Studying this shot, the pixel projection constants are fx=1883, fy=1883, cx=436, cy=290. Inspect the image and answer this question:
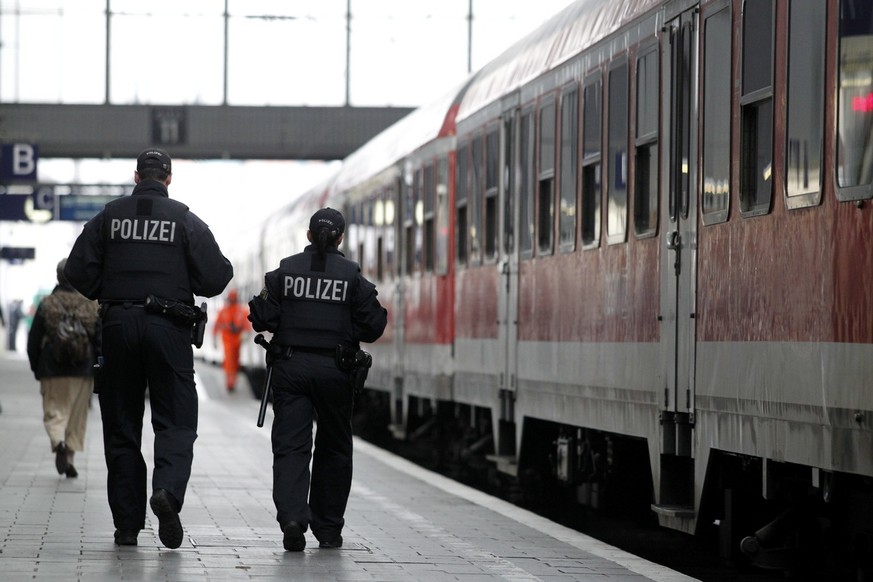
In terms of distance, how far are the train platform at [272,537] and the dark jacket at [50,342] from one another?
800mm

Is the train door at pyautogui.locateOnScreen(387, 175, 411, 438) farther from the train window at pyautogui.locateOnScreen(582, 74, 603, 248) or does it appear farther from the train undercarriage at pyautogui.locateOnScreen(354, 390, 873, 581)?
the train window at pyautogui.locateOnScreen(582, 74, 603, 248)

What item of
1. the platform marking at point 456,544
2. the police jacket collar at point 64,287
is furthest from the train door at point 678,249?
the police jacket collar at point 64,287

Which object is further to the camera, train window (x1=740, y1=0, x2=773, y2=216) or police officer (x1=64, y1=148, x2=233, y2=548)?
police officer (x1=64, y1=148, x2=233, y2=548)

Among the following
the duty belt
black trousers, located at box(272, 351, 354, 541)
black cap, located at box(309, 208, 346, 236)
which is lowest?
black trousers, located at box(272, 351, 354, 541)

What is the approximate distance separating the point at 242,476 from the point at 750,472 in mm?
6192

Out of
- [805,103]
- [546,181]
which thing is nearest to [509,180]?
[546,181]

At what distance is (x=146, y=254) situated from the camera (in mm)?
9430

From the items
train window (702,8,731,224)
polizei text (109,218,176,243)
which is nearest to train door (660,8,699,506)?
train window (702,8,731,224)

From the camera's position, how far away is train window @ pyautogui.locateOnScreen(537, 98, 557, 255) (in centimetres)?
1309

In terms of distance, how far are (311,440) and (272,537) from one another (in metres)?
0.81

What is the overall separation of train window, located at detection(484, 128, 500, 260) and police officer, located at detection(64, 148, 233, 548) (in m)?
5.81

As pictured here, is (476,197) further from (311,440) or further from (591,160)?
(311,440)

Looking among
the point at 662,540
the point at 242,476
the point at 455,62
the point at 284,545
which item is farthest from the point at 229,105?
the point at 284,545

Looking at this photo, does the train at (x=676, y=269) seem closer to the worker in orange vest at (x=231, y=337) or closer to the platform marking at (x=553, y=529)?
the platform marking at (x=553, y=529)
